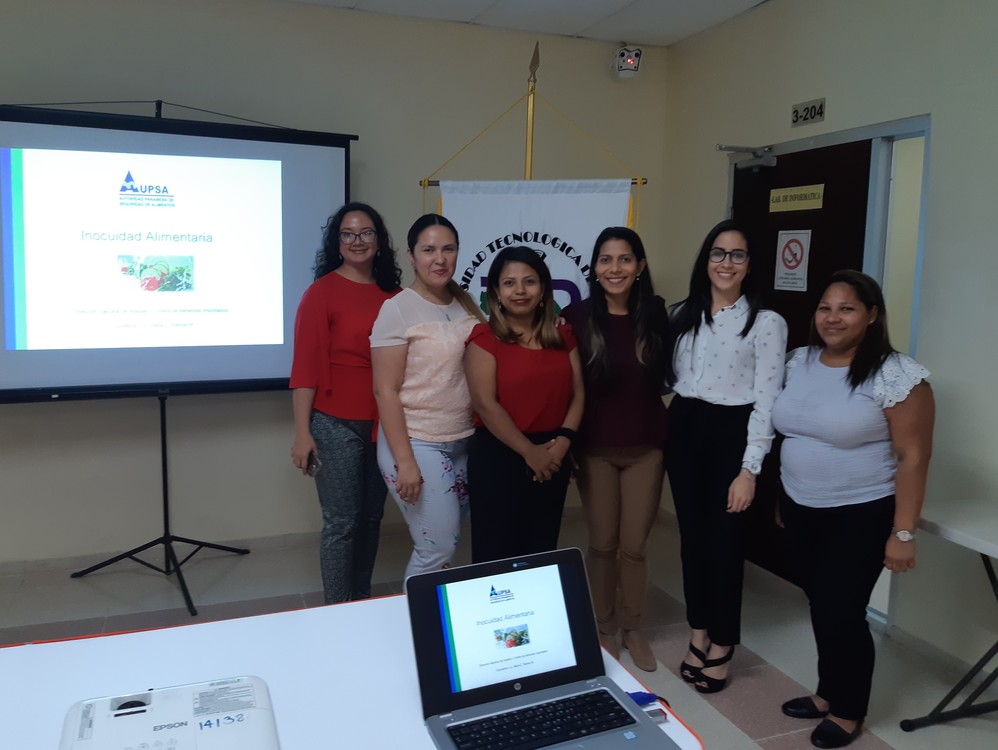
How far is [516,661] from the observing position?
1.18m

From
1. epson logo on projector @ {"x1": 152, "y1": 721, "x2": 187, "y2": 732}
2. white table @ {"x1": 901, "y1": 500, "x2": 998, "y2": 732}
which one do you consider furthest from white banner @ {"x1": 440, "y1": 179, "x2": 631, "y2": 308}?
epson logo on projector @ {"x1": 152, "y1": 721, "x2": 187, "y2": 732}

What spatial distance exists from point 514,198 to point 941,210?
1.63 meters

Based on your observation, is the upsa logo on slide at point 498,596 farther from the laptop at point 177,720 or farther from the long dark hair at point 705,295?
the long dark hair at point 705,295

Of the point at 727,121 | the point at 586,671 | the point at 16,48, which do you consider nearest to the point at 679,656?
the point at 586,671

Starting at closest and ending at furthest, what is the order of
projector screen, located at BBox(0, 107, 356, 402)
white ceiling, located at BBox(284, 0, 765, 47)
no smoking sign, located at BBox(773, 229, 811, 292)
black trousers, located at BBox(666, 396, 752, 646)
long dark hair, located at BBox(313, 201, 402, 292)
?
black trousers, located at BBox(666, 396, 752, 646) < long dark hair, located at BBox(313, 201, 402, 292) < projector screen, located at BBox(0, 107, 356, 402) < no smoking sign, located at BBox(773, 229, 811, 292) < white ceiling, located at BBox(284, 0, 765, 47)

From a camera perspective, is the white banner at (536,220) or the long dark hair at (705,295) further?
the white banner at (536,220)

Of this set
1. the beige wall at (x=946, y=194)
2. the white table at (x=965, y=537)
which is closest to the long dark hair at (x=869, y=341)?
the white table at (x=965, y=537)

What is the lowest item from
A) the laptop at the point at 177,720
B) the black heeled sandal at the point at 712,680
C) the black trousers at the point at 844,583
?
the black heeled sandal at the point at 712,680

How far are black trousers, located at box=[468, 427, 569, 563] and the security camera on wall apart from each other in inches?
95.4

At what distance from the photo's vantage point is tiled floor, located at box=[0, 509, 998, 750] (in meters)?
2.36

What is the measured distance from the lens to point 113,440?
11.3 ft

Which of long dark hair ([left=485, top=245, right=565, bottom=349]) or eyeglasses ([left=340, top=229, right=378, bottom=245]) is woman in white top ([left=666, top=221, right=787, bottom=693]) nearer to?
long dark hair ([left=485, top=245, right=565, bottom=349])

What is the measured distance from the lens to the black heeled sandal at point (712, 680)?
255 centimetres

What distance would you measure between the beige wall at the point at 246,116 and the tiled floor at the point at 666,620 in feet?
0.69
